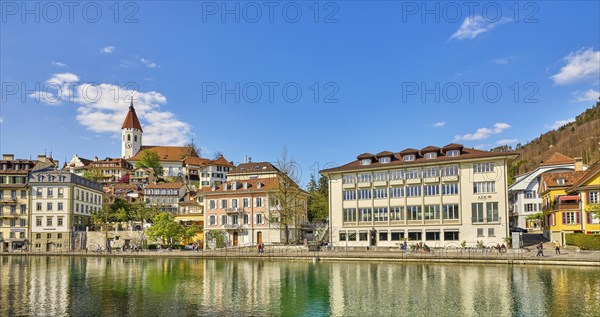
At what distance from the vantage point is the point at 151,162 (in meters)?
154

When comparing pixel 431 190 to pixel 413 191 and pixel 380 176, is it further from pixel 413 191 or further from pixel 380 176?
pixel 380 176

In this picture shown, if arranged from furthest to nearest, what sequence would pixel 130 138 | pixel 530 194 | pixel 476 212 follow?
pixel 130 138, pixel 530 194, pixel 476 212

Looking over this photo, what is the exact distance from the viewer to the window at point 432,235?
2532 inches

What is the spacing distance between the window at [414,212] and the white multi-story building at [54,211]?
5315 cm

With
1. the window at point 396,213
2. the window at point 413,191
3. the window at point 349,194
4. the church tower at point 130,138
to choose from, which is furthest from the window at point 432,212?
the church tower at point 130,138

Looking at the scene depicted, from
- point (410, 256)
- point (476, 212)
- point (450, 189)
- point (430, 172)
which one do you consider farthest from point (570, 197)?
point (410, 256)

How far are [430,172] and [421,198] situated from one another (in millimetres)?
3530

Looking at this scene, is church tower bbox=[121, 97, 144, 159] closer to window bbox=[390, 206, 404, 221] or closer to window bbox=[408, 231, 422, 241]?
window bbox=[390, 206, 404, 221]

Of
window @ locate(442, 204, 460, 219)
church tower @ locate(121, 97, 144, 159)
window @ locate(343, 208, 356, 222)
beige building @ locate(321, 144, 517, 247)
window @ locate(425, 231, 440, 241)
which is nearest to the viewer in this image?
beige building @ locate(321, 144, 517, 247)

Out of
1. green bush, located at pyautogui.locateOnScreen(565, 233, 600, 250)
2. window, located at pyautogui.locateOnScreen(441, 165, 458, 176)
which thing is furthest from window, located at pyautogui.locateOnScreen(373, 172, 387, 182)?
green bush, located at pyautogui.locateOnScreen(565, 233, 600, 250)

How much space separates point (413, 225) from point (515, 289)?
31689 mm

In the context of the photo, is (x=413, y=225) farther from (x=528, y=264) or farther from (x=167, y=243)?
(x=167, y=243)

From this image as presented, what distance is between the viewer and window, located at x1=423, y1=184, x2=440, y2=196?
213 feet

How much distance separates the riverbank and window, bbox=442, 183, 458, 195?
30.6 feet
